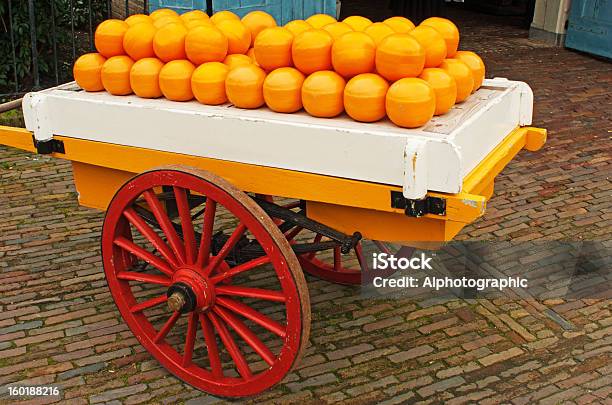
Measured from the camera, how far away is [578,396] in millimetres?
3299

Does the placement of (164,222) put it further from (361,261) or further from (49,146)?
(361,261)

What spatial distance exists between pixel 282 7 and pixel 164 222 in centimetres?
580

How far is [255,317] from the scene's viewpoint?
2982 mm

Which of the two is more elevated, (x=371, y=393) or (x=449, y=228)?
(x=449, y=228)

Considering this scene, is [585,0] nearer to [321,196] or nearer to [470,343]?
[470,343]

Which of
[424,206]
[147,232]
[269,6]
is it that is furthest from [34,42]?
[424,206]

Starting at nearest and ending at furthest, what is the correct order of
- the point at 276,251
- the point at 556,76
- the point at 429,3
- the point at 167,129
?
1. the point at 276,251
2. the point at 167,129
3. the point at 556,76
4. the point at 429,3

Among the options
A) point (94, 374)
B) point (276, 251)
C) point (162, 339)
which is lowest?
point (94, 374)

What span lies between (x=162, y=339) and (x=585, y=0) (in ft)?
27.6

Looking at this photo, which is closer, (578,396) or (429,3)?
(578,396)

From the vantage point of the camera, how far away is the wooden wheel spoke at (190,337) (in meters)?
3.17

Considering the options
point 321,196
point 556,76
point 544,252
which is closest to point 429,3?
point 556,76

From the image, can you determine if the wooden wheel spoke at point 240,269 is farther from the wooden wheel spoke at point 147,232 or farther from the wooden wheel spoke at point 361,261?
the wooden wheel spoke at point 361,261

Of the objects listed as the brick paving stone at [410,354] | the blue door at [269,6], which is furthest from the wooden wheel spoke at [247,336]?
the blue door at [269,6]
